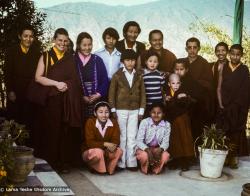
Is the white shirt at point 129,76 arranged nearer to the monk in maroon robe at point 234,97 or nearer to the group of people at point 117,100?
the group of people at point 117,100

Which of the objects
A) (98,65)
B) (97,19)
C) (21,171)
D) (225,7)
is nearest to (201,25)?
(98,65)

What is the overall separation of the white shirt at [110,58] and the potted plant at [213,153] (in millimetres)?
1666

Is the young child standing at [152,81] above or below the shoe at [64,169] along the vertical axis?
above

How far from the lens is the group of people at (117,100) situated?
6.00 m

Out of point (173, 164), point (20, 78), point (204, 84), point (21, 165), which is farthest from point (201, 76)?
point (21, 165)

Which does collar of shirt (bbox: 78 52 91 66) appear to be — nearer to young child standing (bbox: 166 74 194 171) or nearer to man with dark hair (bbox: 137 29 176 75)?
man with dark hair (bbox: 137 29 176 75)

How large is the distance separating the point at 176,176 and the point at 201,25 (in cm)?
740

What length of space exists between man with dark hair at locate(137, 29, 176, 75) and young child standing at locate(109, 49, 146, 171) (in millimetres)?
423

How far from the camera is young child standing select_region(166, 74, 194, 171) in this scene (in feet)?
21.3

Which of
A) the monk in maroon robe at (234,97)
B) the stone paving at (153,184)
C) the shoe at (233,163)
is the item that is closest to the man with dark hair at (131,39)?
the monk in maroon robe at (234,97)

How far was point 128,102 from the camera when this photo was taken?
20.7ft

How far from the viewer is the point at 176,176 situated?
6.13 meters

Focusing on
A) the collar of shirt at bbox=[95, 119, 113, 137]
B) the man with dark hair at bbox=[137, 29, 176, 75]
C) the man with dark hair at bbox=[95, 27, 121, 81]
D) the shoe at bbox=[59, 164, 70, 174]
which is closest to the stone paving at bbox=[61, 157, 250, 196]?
the shoe at bbox=[59, 164, 70, 174]

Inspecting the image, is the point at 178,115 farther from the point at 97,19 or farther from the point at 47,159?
the point at 97,19
